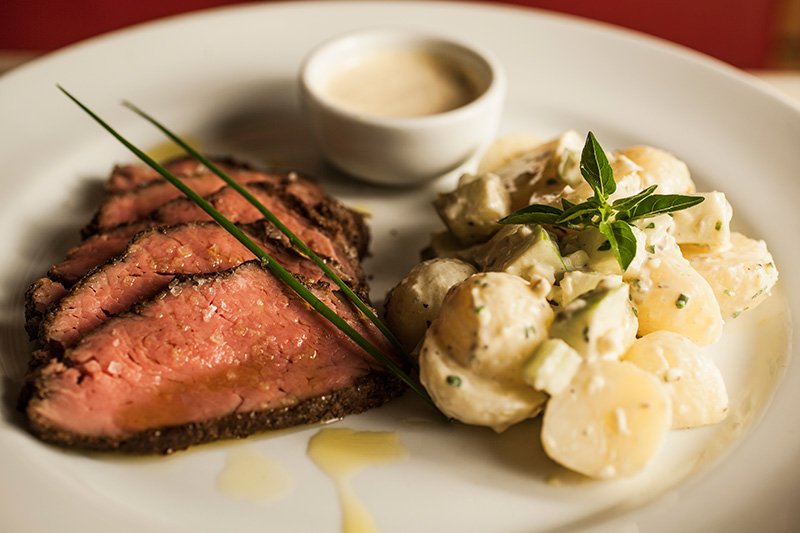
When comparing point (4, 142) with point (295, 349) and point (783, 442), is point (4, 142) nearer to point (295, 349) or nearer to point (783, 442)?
point (295, 349)

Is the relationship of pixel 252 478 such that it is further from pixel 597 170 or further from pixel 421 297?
pixel 597 170

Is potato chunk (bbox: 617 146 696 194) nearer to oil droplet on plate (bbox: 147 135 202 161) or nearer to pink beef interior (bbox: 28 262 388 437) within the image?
pink beef interior (bbox: 28 262 388 437)

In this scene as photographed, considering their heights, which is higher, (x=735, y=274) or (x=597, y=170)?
(x=597, y=170)

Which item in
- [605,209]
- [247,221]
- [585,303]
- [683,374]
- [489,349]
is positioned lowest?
[247,221]

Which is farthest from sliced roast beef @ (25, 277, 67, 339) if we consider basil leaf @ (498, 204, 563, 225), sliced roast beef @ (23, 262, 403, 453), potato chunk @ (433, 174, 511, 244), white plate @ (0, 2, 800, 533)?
basil leaf @ (498, 204, 563, 225)

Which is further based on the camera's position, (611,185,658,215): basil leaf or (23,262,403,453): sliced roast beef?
(611,185,658,215): basil leaf

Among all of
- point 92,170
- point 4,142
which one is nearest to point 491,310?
point 92,170

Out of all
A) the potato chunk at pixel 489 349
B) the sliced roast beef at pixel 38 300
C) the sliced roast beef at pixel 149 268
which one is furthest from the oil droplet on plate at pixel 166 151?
the potato chunk at pixel 489 349

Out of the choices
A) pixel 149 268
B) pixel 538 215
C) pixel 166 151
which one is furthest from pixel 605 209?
pixel 166 151
